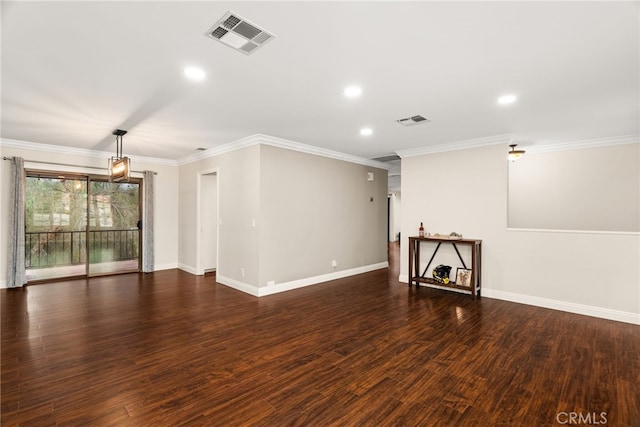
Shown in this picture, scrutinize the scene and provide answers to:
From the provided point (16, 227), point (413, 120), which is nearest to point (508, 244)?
point (413, 120)

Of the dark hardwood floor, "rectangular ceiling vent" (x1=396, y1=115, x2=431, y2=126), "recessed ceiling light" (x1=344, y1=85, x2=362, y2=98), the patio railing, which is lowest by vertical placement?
the dark hardwood floor

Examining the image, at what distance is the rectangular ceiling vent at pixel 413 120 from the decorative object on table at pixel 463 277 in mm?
2700

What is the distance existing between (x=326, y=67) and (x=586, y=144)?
5646 millimetres

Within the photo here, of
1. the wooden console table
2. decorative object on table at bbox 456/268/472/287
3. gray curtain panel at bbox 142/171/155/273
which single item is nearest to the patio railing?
gray curtain panel at bbox 142/171/155/273

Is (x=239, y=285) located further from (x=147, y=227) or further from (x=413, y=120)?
(x=413, y=120)

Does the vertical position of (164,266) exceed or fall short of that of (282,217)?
it falls short

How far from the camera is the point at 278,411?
2232 millimetres

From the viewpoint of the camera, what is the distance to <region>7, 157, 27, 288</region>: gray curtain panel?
5.67 metres

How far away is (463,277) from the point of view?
5.32m

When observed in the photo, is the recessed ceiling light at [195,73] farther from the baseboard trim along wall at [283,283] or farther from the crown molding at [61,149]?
the crown molding at [61,149]

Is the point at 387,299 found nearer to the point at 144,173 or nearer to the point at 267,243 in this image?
the point at 267,243

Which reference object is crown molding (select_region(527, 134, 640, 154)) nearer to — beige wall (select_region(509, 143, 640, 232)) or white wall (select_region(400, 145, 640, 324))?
beige wall (select_region(509, 143, 640, 232))

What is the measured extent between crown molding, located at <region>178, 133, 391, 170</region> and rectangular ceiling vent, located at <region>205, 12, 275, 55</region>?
9.02 feet

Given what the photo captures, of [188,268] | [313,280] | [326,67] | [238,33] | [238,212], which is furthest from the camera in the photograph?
[188,268]
